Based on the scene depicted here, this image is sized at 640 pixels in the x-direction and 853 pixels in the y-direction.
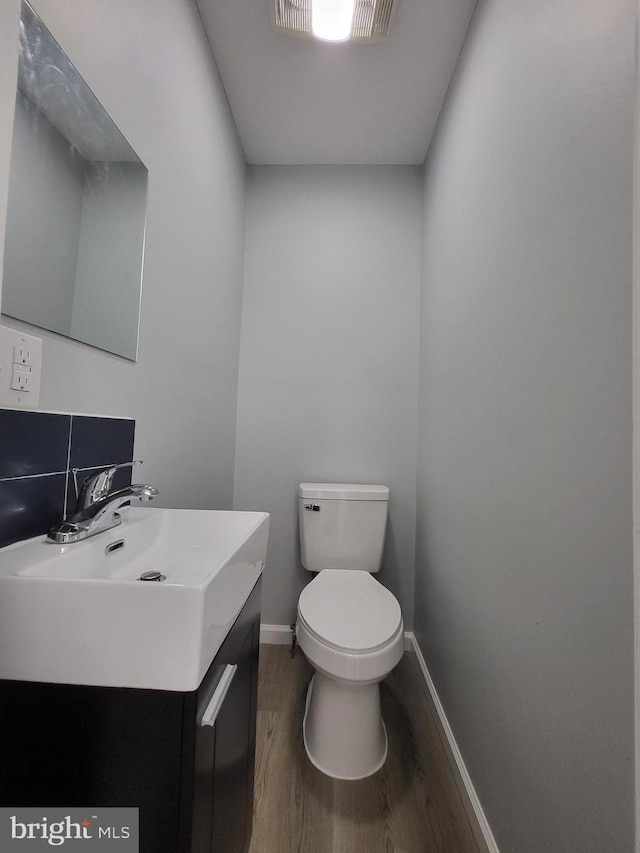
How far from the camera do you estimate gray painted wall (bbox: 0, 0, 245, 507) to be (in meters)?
0.76

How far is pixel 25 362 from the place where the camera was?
630 millimetres

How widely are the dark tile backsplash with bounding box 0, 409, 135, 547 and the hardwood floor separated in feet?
3.47

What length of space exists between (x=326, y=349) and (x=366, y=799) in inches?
69.8

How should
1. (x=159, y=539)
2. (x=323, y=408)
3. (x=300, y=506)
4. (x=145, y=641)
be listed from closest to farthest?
(x=145, y=641)
(x=159, y=539)
(x=300, y=506)
(x=323, y=408)

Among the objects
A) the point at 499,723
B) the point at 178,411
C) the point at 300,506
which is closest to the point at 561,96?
the point at 178,411

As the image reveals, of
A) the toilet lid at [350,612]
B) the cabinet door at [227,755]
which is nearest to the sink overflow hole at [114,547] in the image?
the cabinet door at [227,755]

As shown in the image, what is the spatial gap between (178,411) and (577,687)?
4.06 feet

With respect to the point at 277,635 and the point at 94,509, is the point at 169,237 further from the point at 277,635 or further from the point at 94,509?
the point at 277,635

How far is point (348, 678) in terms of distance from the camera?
110cm

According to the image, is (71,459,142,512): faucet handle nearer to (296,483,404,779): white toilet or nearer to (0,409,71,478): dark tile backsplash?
(0,409,71,478): dark tile backsplash

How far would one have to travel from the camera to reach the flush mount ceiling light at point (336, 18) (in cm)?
124

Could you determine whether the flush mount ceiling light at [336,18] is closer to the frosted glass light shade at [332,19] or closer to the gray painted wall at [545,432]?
the frosted glass light shade at [332,19]

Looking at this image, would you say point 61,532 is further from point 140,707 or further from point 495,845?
point 495,845

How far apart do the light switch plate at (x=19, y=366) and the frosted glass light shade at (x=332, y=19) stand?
1.50 m
